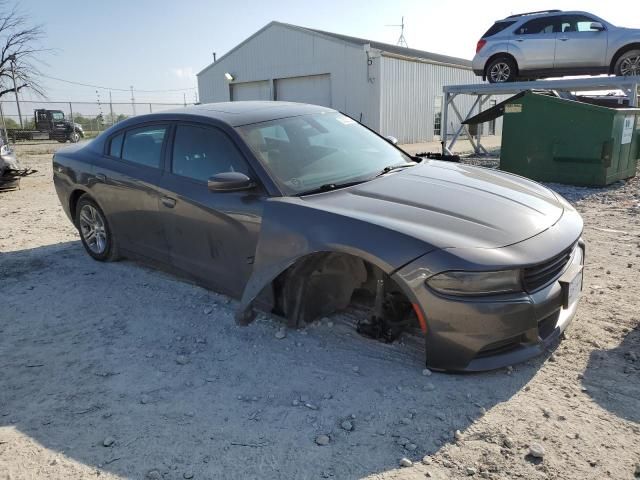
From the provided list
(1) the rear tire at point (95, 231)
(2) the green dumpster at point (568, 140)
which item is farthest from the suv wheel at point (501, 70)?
(1) the rear tire at point (95, 231)

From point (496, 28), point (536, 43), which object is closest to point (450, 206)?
point (536, 43)

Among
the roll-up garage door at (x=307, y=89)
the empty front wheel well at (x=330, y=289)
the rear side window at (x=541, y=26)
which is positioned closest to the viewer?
the empty front wheel well at (x=330, y=289)

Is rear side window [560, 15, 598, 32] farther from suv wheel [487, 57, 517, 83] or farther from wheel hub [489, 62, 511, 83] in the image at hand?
wheel hub [489, 62, 511, 83]

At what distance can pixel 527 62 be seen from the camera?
1220 centimetres

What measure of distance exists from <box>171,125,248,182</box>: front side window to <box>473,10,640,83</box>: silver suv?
10578mm

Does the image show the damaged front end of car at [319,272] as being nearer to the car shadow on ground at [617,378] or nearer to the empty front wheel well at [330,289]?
the empty front wheel well at [330,289]

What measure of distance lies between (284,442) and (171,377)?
98cm

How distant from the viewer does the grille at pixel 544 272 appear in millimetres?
2734

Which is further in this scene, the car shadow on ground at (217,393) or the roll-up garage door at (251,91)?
the roll-up garage door at (251,91)

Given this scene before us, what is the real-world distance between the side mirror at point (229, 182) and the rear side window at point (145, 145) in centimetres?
114

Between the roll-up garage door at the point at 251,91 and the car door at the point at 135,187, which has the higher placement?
the roll-up garage door at the point at 251,91

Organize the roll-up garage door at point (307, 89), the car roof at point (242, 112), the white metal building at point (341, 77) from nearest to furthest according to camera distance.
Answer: the car roof at point (242, 112) → the white metal building at point (341, 77) → the roll-up garage door at point (307, 89)

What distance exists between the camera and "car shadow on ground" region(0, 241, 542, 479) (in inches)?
95.0

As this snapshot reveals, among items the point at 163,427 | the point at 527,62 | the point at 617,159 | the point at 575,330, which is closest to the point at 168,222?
the point at 163,427
